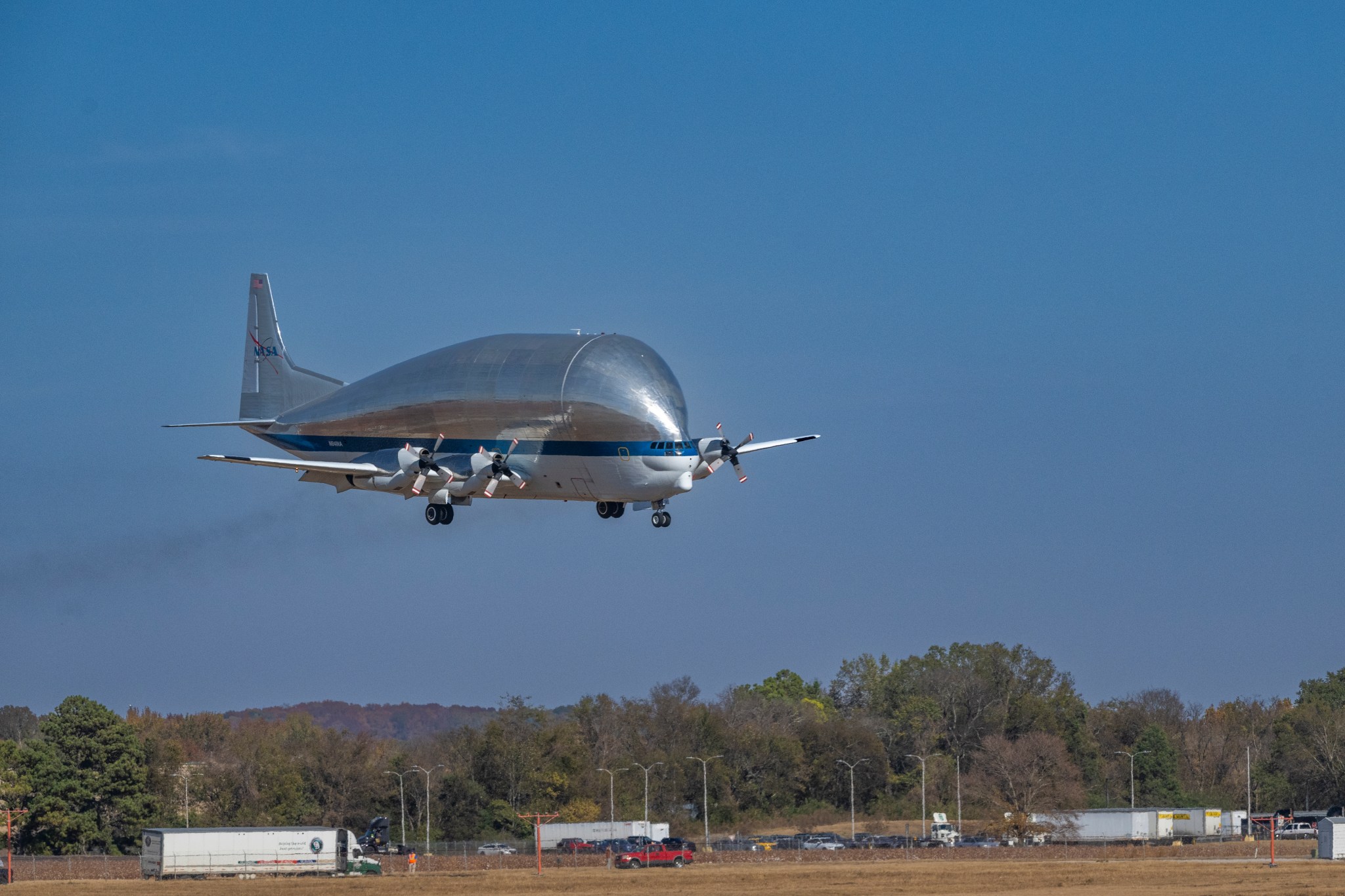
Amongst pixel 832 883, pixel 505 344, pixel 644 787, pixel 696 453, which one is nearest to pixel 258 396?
pixel 505 344

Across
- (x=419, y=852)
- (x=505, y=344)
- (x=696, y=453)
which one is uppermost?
(x=505, y=344)

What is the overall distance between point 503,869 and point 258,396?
39483mm

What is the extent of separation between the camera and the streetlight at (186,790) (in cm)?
16100

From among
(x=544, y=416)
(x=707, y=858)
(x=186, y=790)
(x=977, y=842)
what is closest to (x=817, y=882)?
(x=707, y=858)

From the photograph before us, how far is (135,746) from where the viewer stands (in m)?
149

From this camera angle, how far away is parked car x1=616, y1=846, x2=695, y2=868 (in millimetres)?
120875

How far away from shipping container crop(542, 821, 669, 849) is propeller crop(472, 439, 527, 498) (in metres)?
64.4

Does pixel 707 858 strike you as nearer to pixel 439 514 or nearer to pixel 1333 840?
pixel 1333 840

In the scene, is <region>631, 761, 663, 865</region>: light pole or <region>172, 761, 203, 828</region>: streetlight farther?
<region>172, 761, 203, 828</region>: streetlight

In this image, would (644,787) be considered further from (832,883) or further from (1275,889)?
(1275,889)

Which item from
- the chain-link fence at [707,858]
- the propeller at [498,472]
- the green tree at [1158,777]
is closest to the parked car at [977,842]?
the chain-link fence at [707,858]

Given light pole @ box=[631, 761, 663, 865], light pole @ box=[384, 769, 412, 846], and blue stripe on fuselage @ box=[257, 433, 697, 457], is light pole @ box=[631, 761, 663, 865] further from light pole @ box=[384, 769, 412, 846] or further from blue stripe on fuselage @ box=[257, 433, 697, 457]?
blue stripe on fuselage @ box=[257, 433, 697, 457]

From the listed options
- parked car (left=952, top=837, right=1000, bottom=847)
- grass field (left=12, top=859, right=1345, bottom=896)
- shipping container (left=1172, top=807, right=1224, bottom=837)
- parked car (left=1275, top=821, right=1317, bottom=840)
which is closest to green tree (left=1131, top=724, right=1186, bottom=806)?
parked car (left=1275, top=821, right=1317, bottom=840)

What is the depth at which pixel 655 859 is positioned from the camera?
12181cm
